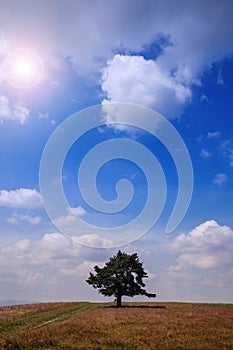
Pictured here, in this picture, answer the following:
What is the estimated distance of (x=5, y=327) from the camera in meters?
30.8

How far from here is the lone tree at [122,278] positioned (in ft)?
193


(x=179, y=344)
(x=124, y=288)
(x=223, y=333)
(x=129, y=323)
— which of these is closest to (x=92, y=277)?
(x=124, y=288)

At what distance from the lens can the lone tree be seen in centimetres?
5875

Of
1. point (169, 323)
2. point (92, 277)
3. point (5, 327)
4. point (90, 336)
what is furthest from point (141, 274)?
point (90, 336)

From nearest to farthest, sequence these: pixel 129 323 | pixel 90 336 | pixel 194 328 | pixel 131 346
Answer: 1. pixel 131 346
2. pixel 90 336
3. pixel 194 328
4. pixel 129 323

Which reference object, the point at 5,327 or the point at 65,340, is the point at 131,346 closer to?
the point at 65,340

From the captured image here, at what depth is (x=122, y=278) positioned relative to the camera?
2304 inches

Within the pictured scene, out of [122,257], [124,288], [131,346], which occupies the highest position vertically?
[122,257]

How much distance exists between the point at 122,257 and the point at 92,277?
6.45m

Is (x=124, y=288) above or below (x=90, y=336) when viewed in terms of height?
above

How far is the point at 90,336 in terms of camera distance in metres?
24.1

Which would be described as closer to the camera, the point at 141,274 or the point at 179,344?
the point at 179,344

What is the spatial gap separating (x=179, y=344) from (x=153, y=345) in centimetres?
169

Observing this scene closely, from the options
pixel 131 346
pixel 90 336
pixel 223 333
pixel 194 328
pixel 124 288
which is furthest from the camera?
pixel 124 288
